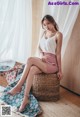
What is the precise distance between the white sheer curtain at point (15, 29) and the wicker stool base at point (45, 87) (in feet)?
3.63

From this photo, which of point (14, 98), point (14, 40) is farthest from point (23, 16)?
point (14, 98)

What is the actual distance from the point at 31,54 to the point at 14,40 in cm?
41

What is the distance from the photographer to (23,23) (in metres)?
3.23

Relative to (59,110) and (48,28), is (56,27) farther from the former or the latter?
(59,110)

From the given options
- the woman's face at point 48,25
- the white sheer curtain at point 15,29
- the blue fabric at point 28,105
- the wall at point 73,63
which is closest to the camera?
the blue fabric at point 28,105

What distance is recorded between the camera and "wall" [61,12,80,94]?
8.31 ft

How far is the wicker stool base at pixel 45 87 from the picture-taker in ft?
7.57

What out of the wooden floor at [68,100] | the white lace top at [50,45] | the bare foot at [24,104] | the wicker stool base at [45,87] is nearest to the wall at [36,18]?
the white lace top at [50,45]

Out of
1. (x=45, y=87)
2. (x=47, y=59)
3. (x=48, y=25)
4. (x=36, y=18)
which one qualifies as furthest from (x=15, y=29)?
(x=45, y=87)

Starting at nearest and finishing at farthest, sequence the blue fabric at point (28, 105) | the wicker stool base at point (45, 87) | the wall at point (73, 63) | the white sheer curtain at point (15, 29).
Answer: the blue fabric at point (28, 105), the wicker stool base at point (45, 87), the wall at point (73, 63), the white sheer curtain at point (15, 29)

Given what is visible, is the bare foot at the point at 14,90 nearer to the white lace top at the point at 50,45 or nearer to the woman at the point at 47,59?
the woman at the point at 47,59

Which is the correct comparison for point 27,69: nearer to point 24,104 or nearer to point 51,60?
point 51,60

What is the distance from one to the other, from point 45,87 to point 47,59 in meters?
0.37

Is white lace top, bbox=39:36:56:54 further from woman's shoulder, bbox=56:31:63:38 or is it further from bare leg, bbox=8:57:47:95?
bare leg, bbox=8:57:47:95
